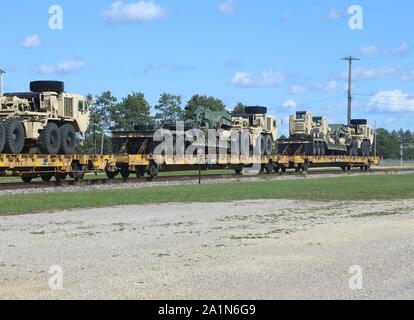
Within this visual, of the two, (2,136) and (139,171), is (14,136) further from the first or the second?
(139,171)

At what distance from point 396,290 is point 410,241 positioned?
443cm

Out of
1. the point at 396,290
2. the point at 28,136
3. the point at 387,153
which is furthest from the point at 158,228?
the point at 387,153

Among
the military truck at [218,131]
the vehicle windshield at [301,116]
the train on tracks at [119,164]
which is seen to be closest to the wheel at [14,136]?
the train on tracks at [119,164]

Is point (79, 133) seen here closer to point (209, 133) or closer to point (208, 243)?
point (209, 133)

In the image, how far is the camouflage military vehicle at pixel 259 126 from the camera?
44719 millimetres

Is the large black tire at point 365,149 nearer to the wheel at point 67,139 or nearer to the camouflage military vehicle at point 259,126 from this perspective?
the camouflage military vehicle at point 259,126

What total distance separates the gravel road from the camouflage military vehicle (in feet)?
89.7

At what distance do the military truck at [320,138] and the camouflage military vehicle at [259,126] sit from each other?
3785 mm

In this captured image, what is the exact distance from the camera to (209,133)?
133ft

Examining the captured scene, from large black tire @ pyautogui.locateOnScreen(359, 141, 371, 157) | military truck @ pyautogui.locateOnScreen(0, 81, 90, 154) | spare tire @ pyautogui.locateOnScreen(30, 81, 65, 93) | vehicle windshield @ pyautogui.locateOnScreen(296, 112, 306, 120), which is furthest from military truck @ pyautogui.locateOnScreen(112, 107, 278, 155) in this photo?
large black tire @ pyautogui.locateOnScreen(359, 141, 371, 157)

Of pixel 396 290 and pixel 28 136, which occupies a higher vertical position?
pixel 28 136

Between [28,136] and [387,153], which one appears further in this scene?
[387,153]

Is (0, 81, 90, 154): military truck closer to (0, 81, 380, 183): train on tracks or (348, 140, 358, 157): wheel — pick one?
(0, 81, 380, 183): train on tracks

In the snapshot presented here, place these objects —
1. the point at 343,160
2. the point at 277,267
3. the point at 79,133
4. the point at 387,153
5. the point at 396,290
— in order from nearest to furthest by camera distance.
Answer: the point at 396,290
the point at 277,267
the point at 79,133
the point at 343,160
the point at 387,153
